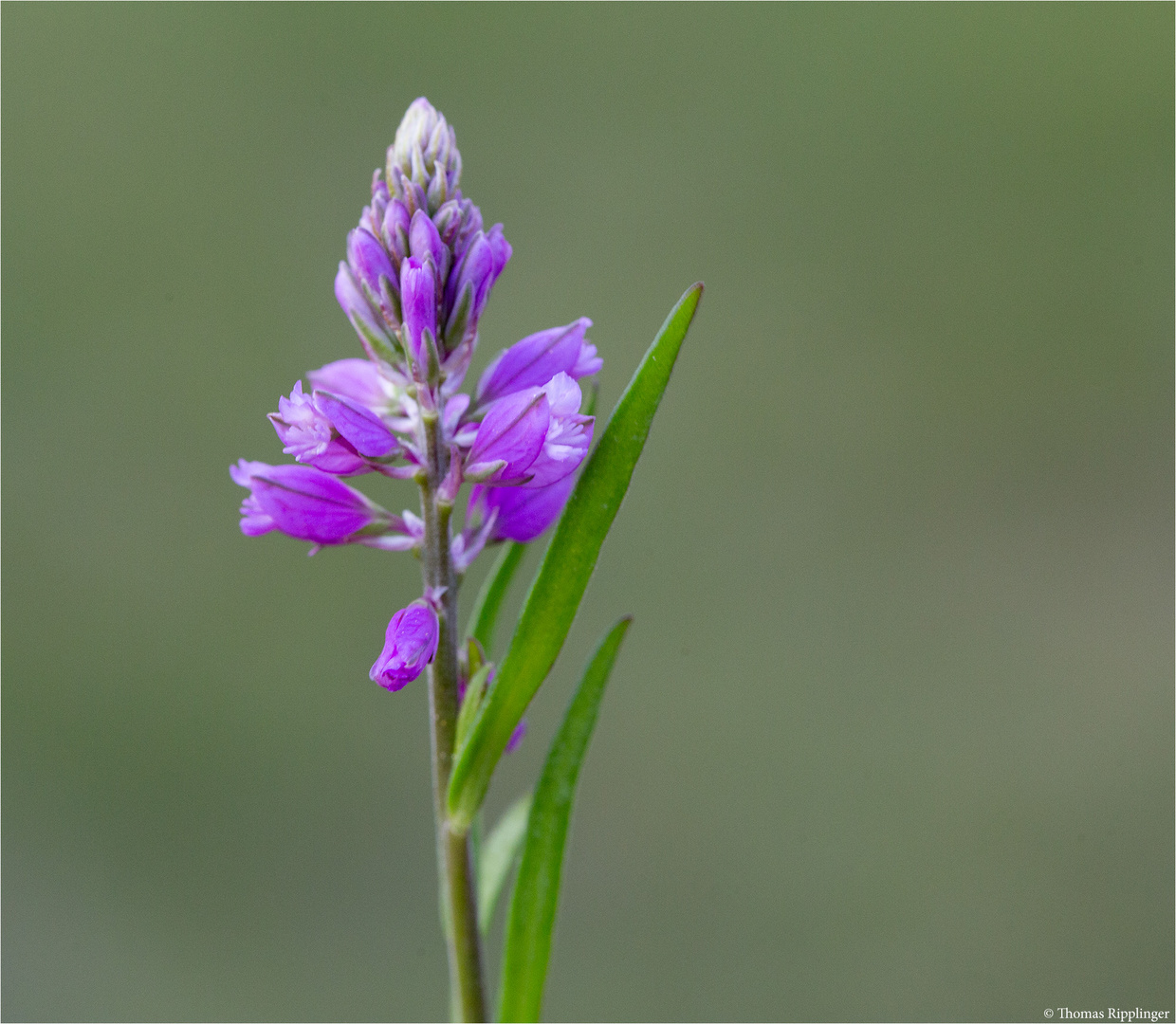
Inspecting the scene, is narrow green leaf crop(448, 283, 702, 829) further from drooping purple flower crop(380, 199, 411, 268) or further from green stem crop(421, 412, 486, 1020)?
drooping purple flower crop(380, 199, 411, 268)

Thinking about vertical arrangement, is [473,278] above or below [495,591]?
above

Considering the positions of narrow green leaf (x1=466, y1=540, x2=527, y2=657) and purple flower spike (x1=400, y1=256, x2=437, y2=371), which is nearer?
purple flower spike (x1=400, y1=256, x2=437, y2=371)

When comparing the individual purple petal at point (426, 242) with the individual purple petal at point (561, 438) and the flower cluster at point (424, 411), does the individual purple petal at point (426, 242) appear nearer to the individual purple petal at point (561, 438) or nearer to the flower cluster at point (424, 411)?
the flower cluster at point (424, 411)

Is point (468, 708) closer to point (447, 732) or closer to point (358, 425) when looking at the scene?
point (447, 732)

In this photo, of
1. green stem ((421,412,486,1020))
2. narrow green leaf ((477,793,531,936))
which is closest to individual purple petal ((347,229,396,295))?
green stem ((421,412,486,1020))

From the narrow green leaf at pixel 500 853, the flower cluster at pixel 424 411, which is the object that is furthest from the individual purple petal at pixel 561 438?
the narrow green leaf at pixel 500 853

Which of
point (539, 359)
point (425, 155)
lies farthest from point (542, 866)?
point (425, 155)
